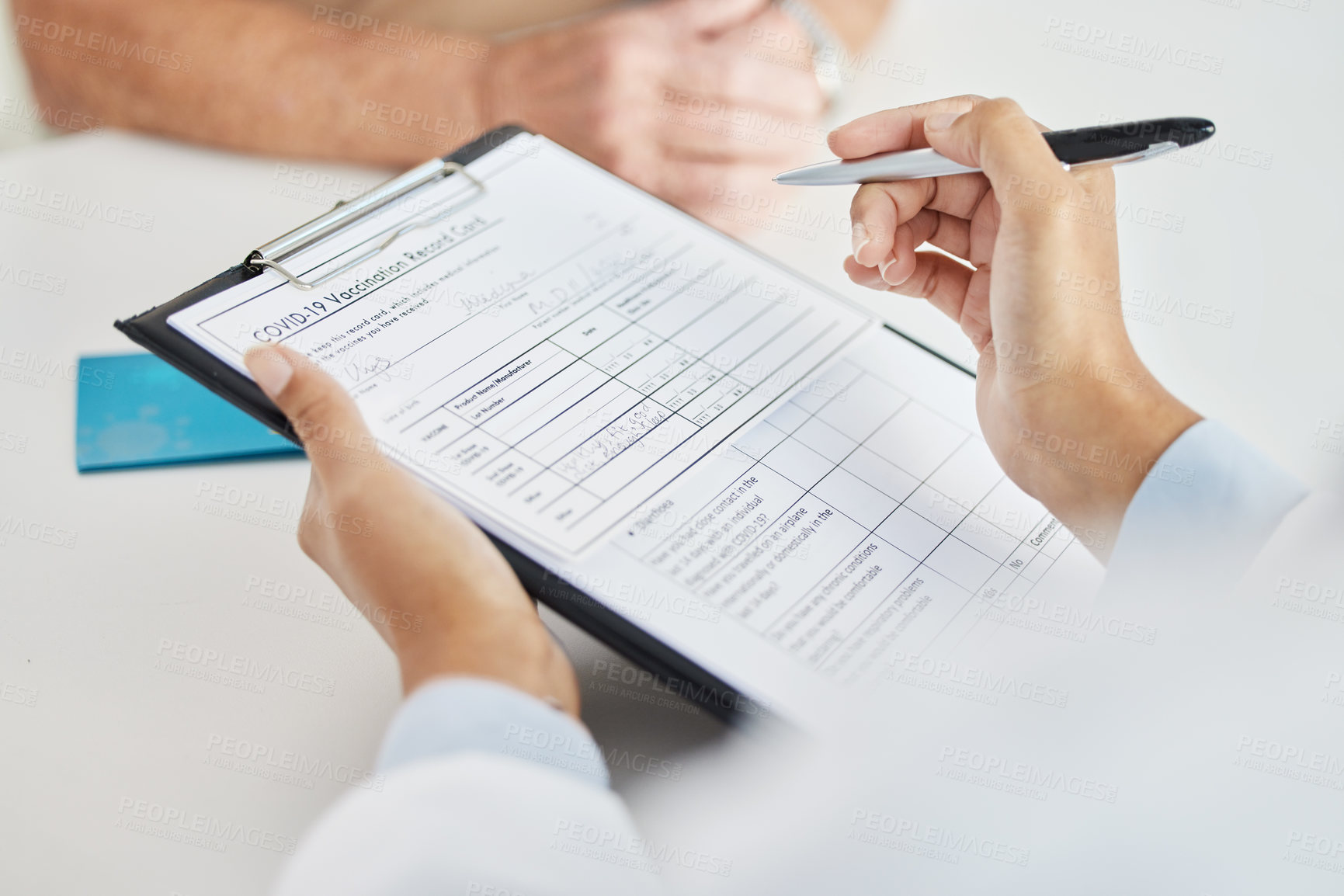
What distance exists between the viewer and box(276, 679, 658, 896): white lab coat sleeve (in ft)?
1.22

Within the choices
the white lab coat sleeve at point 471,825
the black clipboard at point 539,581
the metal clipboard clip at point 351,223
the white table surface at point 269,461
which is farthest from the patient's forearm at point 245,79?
the white lab coat sleeve at point 471,825

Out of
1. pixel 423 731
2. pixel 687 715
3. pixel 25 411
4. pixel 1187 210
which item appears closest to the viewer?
pixel 423 731

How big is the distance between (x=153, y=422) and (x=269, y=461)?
0.28ft

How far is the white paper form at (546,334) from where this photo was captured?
19.8 inches

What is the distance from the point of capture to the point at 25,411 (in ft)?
2.20

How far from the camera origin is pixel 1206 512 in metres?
0.52

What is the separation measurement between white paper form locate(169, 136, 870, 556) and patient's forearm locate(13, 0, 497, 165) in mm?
302

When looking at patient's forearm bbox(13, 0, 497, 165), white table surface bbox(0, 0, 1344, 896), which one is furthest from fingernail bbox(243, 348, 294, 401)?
patient's forearm bbox(13, 0, 497, 165)

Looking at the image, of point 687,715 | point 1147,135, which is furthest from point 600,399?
point 1147,135

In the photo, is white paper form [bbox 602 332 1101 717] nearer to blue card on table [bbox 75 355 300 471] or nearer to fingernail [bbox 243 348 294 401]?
fingernail [bbox 243 348 294 401]

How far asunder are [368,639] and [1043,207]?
468mm

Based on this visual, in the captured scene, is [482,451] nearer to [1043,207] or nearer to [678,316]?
[678,316]

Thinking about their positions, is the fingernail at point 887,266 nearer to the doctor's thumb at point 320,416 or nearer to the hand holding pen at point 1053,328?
the hand holding pen at point 1053,328

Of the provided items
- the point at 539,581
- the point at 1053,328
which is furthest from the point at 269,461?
the point at 1053,328
